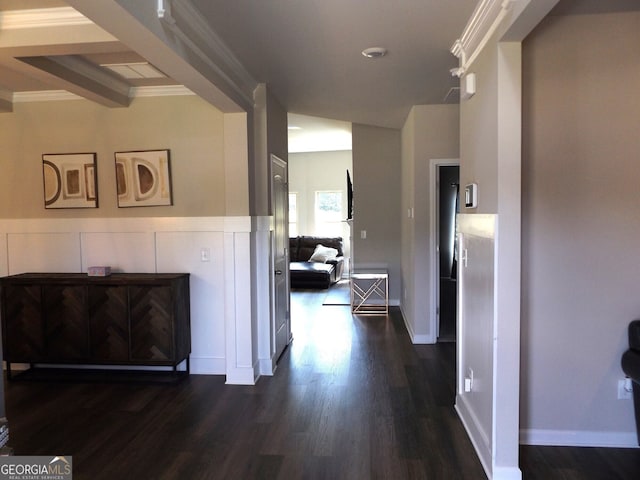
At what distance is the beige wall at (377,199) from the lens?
20.9 ft

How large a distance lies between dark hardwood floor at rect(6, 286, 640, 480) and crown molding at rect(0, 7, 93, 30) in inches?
98.5

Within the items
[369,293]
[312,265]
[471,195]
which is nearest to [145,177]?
[471,195]

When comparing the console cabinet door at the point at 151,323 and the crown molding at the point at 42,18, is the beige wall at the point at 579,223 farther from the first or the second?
the console cabinet door at the point at 151,323

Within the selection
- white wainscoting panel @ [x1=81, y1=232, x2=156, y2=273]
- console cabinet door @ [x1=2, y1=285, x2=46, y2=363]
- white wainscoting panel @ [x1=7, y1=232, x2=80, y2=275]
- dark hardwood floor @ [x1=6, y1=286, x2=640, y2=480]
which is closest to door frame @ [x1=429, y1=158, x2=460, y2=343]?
dark hardwood floor @ [x1=6, y1=286, x2=640, y2=480]

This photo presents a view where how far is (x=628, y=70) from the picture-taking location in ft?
8.00

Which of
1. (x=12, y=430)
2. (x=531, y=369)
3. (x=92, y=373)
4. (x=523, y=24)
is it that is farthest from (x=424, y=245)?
(x=12, y=430)

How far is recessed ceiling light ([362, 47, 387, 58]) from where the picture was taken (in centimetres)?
299

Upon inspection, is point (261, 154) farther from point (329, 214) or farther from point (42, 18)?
point (329, 214)

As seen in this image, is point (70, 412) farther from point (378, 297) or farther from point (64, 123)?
point (378, 297)

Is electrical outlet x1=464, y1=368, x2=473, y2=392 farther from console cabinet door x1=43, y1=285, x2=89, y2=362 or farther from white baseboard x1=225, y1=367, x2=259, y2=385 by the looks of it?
console cabinet door x1=43, y1=285, x2=89, y2=362

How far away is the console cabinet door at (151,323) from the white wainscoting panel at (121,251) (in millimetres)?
377

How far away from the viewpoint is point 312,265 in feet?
27.8

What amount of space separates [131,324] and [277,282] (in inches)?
53.2

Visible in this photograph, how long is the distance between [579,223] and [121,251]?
3.66 m
